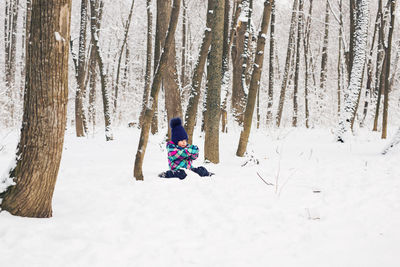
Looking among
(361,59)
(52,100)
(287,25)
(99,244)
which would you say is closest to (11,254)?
(99,244)

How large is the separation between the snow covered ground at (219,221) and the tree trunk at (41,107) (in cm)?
23

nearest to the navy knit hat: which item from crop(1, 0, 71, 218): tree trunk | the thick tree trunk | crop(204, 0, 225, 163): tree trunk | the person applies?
the person

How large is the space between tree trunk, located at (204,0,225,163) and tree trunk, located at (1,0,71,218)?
144 inches

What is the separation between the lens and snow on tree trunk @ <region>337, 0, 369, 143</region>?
8363mm

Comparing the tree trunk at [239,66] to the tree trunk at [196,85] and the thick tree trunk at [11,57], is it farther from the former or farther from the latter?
the thick tree trunk at [11,57]

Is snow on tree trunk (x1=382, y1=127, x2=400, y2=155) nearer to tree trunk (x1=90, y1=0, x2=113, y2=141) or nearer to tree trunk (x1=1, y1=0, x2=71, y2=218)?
tree trunk (x1=1, y1=0, x2=71, y2=218)

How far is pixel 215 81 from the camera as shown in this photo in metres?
5.98

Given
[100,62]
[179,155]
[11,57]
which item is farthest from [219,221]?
[11,57]

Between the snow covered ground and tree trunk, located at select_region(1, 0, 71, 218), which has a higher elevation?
tree trunk, located at select_region(1, 0, 71, 218)

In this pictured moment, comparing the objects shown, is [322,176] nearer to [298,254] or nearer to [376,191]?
[376,191]

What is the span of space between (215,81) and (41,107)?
3973 millimetres

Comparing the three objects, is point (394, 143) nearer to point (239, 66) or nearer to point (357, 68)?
point (357, 68)

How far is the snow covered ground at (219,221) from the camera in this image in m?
2.22

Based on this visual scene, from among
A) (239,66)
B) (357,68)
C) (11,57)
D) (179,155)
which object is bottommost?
(179,155)
